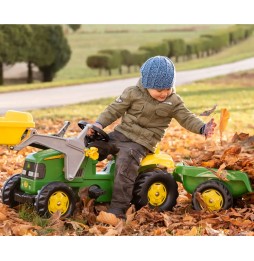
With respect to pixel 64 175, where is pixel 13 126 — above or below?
above

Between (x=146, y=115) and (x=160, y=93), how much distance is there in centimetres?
15

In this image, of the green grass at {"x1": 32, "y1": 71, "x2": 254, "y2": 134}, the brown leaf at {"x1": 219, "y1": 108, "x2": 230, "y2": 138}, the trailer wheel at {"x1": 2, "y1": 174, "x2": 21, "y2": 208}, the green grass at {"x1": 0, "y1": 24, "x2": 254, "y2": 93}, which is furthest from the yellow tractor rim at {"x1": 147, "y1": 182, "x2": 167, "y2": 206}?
the green grass at {"x1": 0, "y1": 24, "x2": 254, "y2": 93}

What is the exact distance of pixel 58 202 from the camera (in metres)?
4.05

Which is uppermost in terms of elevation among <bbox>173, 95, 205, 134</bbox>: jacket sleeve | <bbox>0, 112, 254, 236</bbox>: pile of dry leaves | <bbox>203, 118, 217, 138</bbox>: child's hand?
<bbox>173, 95, 205, 134</bbox>: jacket sleeve

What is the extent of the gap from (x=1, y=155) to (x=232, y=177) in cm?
208

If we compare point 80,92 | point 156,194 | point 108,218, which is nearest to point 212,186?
point 156,194

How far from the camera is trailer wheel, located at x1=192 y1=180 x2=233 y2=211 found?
14.1 ft

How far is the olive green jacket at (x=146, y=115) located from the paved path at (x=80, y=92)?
3.69 m

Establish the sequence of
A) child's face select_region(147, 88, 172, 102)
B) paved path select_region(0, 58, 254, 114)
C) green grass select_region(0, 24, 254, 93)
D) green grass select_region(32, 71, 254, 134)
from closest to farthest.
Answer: child's face select_region(147, 88, 172, 102) → green grass select_region(32, 71, 254, 134) → paved path select_region(0, 58, 254, 114) → green grass select_region(0, 24, 254, 93)

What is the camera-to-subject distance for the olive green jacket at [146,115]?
430cm

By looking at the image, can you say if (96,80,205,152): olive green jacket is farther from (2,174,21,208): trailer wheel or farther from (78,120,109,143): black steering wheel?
(2,174,21,208): trailer wheel

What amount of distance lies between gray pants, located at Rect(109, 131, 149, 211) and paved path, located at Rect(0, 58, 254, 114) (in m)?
3.84

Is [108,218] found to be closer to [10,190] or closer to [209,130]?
[10,190]

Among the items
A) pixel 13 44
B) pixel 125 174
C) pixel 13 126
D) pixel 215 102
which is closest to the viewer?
pixel 13 126
